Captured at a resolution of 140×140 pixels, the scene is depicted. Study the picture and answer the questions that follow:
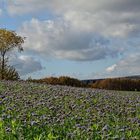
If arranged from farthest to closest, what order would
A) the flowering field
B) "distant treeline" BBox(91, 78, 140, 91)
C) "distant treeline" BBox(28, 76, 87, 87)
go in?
"distant treeline" BBox(91, 78, 140, 91)
"distant treeline" BBox(28, 76, 87, 87)
the flowering field

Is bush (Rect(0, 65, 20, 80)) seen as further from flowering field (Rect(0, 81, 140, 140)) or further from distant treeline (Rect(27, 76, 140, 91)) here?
flowering field (Rect(0, 81, 140, 140))

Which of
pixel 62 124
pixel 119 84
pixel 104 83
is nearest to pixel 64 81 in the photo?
pixel 104 83

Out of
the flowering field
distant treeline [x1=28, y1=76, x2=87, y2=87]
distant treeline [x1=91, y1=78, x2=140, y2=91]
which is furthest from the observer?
distant treeline [x1=91, y1=78, x2=140, y2=91]

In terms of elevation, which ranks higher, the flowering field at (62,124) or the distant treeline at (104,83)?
the distant treeline at (104,83)

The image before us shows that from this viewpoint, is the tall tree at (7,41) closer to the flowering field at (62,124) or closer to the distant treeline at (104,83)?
the distant treeline at (104,83)

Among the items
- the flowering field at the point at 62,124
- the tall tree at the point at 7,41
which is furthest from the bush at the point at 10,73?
the flowering field at the point at 62,124

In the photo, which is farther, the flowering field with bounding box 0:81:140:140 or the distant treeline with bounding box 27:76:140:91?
the distant treeline with bounding box 27:76:140:91

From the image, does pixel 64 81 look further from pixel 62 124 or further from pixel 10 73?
pixel 62 124

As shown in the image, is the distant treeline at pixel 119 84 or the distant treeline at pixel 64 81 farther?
the distant treeline at pixel 119 84

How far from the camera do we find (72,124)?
35.3ft

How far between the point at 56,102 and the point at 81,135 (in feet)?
20.2

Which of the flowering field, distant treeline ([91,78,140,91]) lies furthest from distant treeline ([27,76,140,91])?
the flowering field

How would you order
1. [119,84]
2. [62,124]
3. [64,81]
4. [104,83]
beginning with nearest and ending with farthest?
[62,124] → [64,81] → [119,84] → [104,83]

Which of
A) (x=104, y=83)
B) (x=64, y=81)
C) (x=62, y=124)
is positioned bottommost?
(x=62, y=124)
